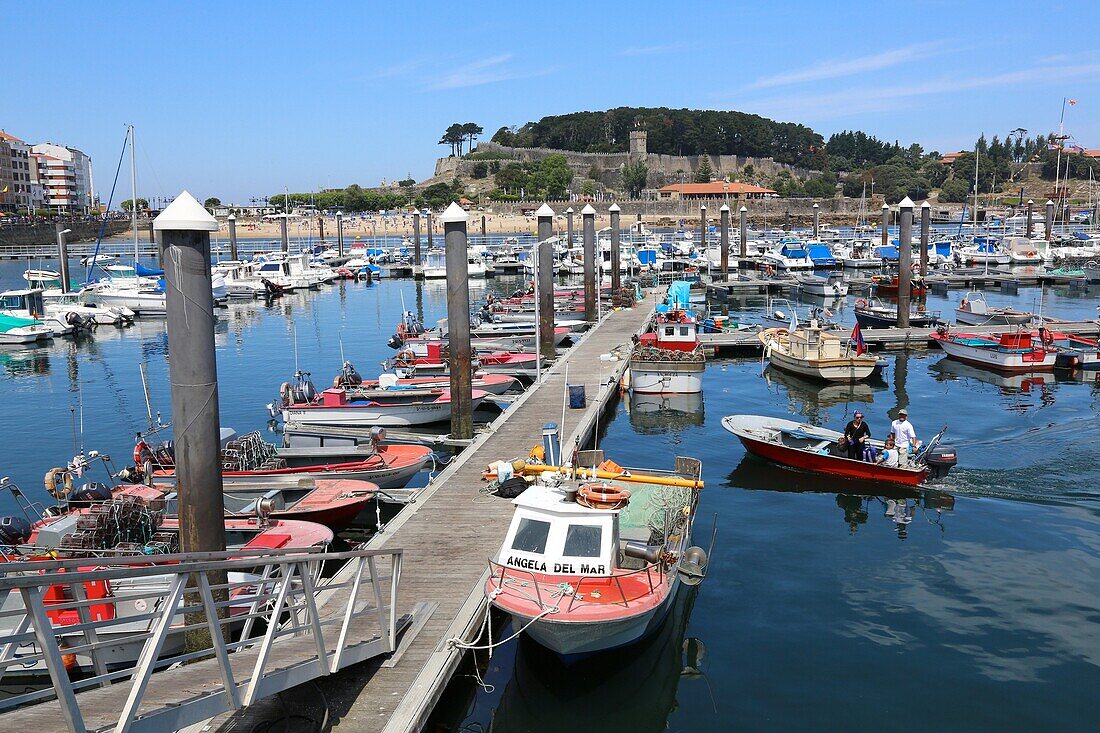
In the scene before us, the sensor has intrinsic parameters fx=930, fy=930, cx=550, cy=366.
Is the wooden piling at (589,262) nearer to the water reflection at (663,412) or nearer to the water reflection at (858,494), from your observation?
the water reflection at (663,412)

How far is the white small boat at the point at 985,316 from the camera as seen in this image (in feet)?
152

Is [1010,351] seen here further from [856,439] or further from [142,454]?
[142,454]

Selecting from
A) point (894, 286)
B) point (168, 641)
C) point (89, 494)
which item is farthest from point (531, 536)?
point (894, 286)

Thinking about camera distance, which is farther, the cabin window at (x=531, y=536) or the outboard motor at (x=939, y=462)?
the outboard motor at (x=939, y=462)

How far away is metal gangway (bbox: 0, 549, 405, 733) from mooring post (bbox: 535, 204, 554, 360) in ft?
77.8

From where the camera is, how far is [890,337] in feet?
145

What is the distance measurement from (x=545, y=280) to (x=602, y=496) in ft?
84.9

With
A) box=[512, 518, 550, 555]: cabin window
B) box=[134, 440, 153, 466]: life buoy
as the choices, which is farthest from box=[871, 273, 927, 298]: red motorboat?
box=[512, 518, 550, 555]: cabin window

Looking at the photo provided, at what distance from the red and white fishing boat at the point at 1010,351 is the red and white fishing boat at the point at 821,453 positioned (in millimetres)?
14443

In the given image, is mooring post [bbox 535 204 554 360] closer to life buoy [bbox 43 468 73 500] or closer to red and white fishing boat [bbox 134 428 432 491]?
red and white fishing boat [bbox 134 428 432 491]

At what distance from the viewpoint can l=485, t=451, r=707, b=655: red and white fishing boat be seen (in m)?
12.6

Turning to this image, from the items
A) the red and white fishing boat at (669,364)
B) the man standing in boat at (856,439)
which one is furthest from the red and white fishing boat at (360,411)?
the man standing in boat at (856,439)

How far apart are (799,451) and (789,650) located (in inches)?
381

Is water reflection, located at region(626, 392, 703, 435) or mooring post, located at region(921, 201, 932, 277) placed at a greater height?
mooring post, located at region(921, 201, 932, 277)
